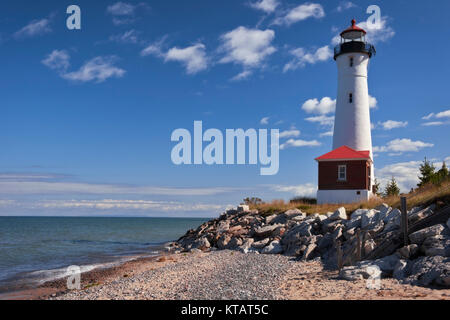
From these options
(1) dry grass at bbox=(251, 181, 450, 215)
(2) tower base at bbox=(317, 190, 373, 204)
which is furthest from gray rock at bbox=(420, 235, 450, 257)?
(2) tower base at bbox=(317, 190, 373, 204)

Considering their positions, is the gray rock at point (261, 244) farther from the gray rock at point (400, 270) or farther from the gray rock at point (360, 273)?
the gray rock at point (400, 270)

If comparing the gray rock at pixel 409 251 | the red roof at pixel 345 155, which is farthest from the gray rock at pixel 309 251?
the red roof at pixel 345 155

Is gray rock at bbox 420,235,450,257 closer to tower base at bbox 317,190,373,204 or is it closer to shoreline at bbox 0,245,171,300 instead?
shoreline at bbox 0,245,171,300

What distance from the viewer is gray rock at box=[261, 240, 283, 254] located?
65.8ft

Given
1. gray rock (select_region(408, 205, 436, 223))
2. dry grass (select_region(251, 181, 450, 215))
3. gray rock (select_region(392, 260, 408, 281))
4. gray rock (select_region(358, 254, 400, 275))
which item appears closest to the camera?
gray rock (select_region(392, 260, 408, 281))

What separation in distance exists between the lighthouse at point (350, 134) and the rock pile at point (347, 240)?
21.5 feet

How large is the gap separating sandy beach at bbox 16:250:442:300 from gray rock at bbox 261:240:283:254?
5.45 feet

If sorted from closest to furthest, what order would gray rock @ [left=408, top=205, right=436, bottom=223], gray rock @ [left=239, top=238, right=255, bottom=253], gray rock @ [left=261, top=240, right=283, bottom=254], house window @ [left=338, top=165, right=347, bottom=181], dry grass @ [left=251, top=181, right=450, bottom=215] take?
1. gray rock @ [left=408, top=205, right=436, bottom=223]
2. dry grass @ [left=251, top=181, right=450, bottom=215]
3. gray rock @ [left=261, top=240, right=283, bottom=254]
4. gray rock @ [left=239, top=238, right=255, bottom=253]
5. house window @ [left=338, top=165, right=347, bottom=181]

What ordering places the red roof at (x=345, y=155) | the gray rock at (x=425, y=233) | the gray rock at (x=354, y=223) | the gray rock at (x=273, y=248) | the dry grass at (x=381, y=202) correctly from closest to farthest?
1. the gray rock at (x=425, y=233)
2. the dry grass at (x=381, y=202)
3. the gray rock at (x=354, y=223)
4. the gray rock at (x=273, y=248)
5. the red roof at (x=345, y=155)

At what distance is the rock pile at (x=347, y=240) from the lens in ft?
39.9
